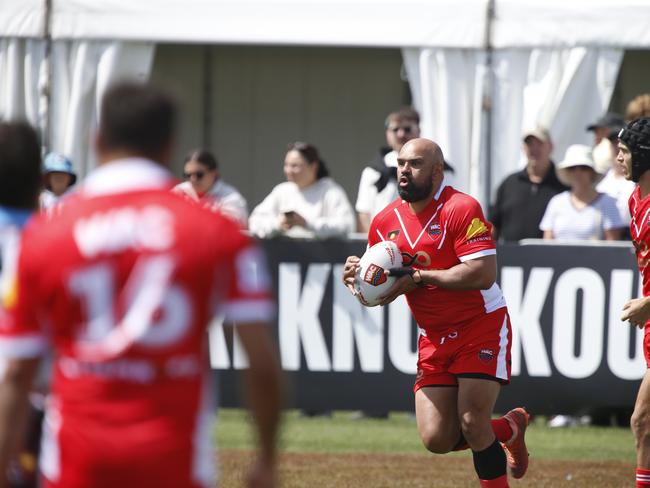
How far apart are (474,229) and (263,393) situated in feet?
12.7

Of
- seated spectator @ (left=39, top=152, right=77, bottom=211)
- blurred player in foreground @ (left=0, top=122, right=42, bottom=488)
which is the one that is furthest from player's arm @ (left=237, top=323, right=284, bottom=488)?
seated spectator @ (left=39, top=152, right=77, bottom=211)

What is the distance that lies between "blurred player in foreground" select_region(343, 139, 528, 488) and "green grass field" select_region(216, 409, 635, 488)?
1211 millimetres

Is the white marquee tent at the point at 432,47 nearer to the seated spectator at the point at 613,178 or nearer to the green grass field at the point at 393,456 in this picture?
the seated spectator at the point at 613,178

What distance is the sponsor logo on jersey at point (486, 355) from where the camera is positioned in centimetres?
718

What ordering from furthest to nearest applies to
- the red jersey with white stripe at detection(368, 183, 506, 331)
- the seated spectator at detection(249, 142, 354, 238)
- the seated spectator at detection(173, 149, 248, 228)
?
the seated spectator at detection(173, 149, 248, 228), the seated spectator at detection(249, 142, 354, 238), the red jersey with white stripe at detection(368, 183, 506, 331)

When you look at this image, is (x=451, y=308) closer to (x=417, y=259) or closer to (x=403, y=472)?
(x=417, y=259)

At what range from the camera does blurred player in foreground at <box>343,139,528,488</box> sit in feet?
23.4

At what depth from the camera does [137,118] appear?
3.33 metres

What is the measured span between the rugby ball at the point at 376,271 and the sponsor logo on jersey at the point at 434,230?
8.5 inches

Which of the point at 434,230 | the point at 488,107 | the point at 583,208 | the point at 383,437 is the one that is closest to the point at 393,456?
the point at 383,437

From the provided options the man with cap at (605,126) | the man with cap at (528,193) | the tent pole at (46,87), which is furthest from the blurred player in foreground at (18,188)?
the tent pole at (46,87)

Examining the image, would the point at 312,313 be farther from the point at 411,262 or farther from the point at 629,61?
the point at 629,61

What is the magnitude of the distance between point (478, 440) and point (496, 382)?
0.35 m

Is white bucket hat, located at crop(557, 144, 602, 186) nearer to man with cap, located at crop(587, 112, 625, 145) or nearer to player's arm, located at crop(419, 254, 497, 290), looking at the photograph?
man with cap, located at crop(587, 112, 625, 145)
